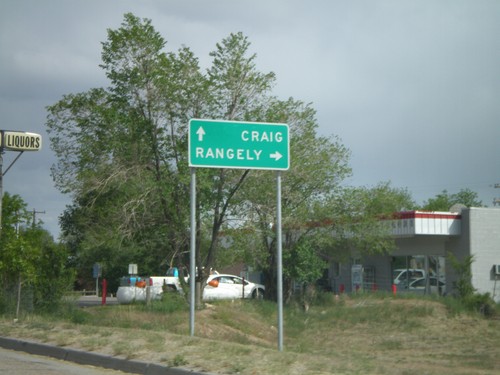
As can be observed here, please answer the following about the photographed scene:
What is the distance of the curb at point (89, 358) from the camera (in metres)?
11.4

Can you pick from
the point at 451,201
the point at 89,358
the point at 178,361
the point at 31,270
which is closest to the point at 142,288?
the point at 31,270

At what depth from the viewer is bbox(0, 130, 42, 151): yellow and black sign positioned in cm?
2367

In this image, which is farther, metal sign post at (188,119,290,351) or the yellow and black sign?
the yellow and black sign

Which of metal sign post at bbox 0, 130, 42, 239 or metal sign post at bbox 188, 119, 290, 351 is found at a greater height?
metal sign post at bbox 0, 130, 42, 239

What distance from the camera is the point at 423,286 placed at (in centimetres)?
3606

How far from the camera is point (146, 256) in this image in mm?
50406

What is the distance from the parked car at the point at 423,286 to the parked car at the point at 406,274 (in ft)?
0.68

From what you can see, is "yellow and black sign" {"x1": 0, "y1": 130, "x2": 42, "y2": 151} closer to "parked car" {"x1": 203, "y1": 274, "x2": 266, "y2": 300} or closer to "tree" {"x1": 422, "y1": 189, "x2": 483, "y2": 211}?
"parked car" {"x1": 203, "y1": 274, "x2": 266, "y2": 300}

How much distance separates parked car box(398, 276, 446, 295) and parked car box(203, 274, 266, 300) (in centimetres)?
741

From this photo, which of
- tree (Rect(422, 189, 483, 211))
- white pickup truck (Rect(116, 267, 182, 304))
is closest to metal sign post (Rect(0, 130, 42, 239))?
white pickup truck (Rect(116, 267, 182, 304))

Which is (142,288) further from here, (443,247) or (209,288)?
(443,247)

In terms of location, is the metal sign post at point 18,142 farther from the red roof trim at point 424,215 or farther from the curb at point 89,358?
the red roof trim at point 424,215

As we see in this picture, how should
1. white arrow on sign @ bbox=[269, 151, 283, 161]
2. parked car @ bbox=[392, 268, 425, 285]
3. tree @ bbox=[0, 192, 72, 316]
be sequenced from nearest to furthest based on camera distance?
1. white arrow on sign @ bbox=[269, 151, 283, 161]
2. tree @ bbox=[0, 192, 72, 316]
3. parked car @ bbox=[392, 268, 425, 285]

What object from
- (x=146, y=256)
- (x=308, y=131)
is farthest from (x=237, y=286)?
(x=146, y=256)
